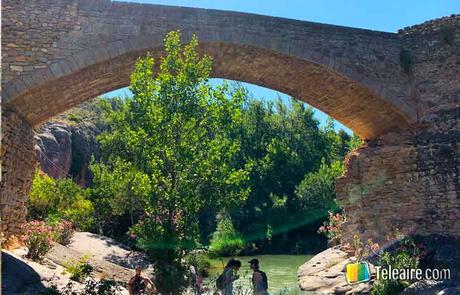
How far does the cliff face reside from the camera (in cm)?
2225

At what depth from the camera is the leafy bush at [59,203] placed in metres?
15.8

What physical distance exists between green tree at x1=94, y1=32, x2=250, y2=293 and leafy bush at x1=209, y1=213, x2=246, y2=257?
17.5m

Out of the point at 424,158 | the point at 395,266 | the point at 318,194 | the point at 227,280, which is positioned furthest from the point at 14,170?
the point at 318,194

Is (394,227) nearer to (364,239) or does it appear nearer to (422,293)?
(364,239)

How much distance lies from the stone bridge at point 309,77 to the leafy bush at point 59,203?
6.28 m

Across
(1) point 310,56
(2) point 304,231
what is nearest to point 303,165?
(2) point 304,231

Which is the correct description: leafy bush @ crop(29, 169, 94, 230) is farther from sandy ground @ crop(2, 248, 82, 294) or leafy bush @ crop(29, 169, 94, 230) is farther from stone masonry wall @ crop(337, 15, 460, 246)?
stone masonry wall @ crop(337, 15, 460, 246)

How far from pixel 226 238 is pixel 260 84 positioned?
1729 centimetres

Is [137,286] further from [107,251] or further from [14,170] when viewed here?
[107,251]

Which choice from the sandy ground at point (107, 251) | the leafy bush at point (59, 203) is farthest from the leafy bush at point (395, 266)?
the leafy bush at point (59, 203)

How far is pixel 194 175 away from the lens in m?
6.91

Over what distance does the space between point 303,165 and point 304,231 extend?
17.7 feet

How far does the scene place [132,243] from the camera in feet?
55.6

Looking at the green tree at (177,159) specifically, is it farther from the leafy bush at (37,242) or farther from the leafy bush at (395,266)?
the leafy bush at (395,266)
